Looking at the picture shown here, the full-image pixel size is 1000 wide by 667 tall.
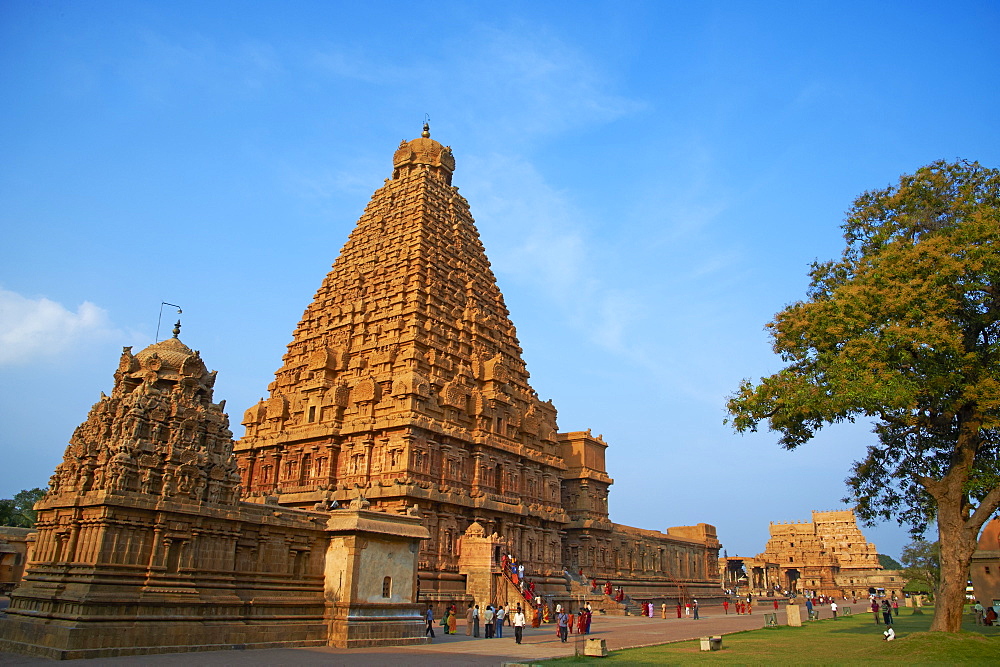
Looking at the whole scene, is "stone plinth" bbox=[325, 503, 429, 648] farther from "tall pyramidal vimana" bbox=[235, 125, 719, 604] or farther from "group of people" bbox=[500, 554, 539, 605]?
"group of people" bbox=[500, 554, 539, 605]

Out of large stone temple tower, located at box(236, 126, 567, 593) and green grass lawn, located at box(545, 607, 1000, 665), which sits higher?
large stone temple tower, located at box(236, 126, 567, 593)

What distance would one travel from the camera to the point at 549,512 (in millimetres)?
46812

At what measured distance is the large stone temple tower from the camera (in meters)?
39.2

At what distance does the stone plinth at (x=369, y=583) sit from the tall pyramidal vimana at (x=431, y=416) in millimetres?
9283

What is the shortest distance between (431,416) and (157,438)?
2070cm

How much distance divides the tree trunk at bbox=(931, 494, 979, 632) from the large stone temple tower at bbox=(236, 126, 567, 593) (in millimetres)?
22303

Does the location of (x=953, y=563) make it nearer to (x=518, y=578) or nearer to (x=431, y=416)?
(x=518, y=578)

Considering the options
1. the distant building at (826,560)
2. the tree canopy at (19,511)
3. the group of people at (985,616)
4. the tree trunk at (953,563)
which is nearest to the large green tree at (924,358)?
the tree trunk at (953,563)

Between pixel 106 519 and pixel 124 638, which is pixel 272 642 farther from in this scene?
pixel 106 519

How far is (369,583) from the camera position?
24.5 metres

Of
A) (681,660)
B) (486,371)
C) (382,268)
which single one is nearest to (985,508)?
(681,660)

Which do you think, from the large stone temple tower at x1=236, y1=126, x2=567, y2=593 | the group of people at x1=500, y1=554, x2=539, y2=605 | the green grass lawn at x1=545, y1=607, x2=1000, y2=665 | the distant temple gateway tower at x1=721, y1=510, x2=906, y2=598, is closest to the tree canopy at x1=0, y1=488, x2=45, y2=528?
the large stone temple tower at x1=236, y1=126, x2=567, y2=593

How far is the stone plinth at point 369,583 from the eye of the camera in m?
23.7

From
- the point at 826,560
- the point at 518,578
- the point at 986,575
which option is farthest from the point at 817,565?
the point at 518,578
